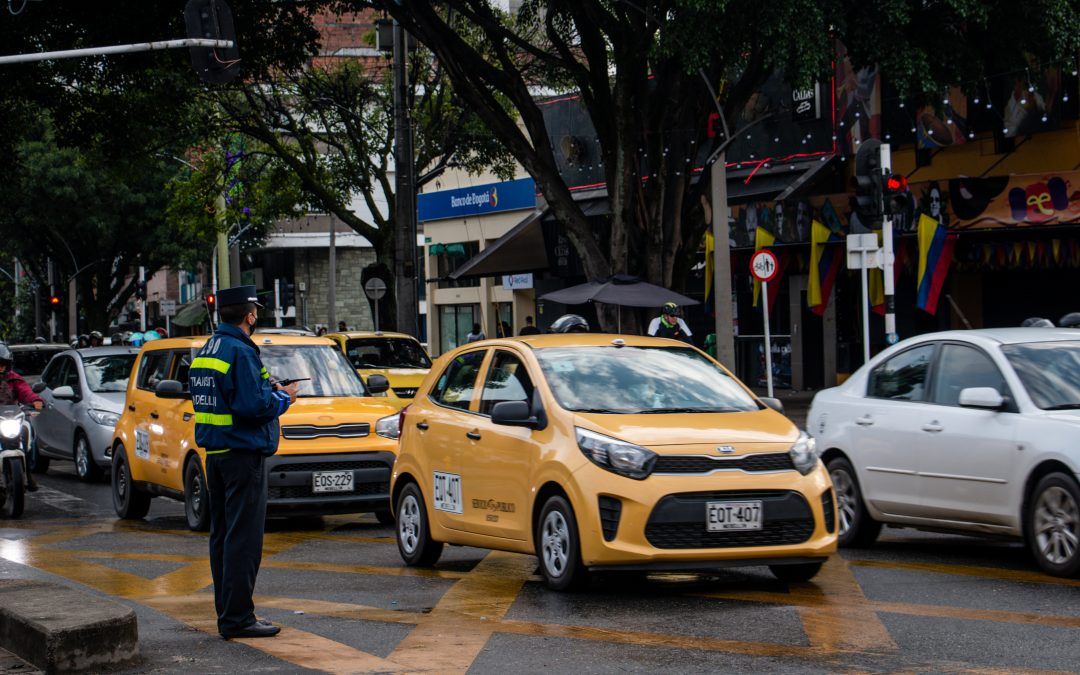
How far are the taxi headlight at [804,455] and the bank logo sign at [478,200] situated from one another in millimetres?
35831

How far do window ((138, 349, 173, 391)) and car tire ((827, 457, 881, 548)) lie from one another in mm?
6892

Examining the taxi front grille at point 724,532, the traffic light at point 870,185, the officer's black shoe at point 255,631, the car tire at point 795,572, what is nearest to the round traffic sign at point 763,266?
the traffic light at point 870,185

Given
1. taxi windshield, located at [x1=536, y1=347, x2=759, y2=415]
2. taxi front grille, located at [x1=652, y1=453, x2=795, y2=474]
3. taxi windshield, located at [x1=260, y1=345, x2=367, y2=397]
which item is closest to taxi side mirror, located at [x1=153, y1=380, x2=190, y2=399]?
taxi windshield, located at [x1=260, y1=345, x2=367, y2=397]

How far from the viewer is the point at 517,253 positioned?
40.9 metres

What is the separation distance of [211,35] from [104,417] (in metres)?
4.78

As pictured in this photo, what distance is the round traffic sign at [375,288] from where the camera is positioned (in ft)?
124

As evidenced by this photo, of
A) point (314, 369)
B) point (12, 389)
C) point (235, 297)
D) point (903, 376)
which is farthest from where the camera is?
point (12, 389)

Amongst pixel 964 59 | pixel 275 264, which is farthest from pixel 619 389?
pixel 275 264

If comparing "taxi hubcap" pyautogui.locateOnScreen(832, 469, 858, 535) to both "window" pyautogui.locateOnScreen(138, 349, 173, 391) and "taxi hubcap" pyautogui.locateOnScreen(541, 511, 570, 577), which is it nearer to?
"taxi hubcap" pyautogui.locateOnScreen(541, 511, 570, 577)

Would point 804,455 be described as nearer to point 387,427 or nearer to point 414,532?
point 414,532

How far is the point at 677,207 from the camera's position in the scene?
23.9m

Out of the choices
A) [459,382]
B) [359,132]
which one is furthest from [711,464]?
[359,132]

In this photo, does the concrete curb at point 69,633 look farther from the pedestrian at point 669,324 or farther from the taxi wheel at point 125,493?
the pedestrian at point 669,324

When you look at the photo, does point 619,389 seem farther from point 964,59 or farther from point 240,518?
point 964,59
